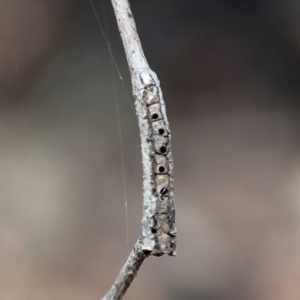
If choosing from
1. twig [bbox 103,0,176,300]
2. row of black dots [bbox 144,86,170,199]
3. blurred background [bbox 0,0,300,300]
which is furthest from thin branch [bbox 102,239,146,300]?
blurred background [bbox 0,0,300,300]

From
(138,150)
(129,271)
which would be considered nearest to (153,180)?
(129,271)

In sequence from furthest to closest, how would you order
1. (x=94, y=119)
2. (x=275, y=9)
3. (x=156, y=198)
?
(x=94, y=119) → (x=275, y=9) → (x=156, y=198)

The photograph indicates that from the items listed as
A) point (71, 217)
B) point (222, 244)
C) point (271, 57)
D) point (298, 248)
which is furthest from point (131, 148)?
point (298, 248)

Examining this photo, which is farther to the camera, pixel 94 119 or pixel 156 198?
pixel 94 119

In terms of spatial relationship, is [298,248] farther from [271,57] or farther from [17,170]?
[17,170]

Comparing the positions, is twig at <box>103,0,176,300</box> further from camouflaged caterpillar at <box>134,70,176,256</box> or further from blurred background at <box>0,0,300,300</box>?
blurred background at <box>0,0,300,300</box>

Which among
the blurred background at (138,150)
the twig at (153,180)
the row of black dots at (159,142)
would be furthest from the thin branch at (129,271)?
the blurred background at (138,150)
